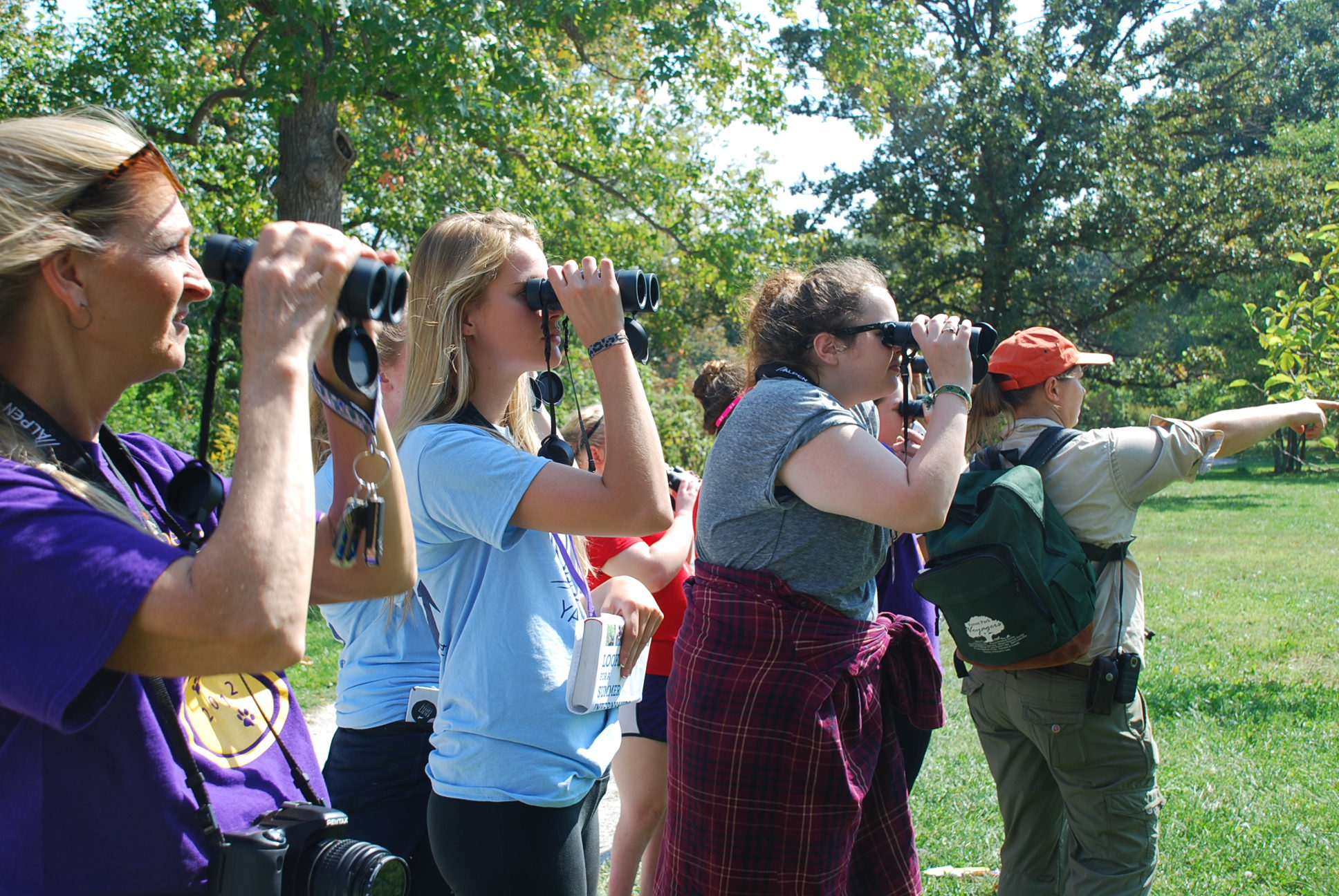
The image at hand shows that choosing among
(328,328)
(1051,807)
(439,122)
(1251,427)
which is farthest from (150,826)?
(439,122)

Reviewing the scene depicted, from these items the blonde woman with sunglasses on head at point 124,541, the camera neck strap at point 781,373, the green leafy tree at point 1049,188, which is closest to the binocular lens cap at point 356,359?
the blonde woman with sunglasses on head at point 124,541

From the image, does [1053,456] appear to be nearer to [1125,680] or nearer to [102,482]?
[1125,680]

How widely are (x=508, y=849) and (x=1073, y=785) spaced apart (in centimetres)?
198

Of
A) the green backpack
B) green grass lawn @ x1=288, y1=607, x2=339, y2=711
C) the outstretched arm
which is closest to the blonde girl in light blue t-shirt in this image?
the green backpack

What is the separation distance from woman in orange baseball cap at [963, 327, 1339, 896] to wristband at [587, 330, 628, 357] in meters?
1.79

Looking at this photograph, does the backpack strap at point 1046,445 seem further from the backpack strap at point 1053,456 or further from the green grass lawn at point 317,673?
the green grass lawn at point 317,673

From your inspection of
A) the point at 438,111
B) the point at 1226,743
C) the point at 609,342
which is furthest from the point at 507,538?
the point at 438,111

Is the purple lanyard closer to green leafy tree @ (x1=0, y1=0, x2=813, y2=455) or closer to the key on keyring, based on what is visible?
the key on keyring

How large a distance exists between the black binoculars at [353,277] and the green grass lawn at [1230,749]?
11.6 feet

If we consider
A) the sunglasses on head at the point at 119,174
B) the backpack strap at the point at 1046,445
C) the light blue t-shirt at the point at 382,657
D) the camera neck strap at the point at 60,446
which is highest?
the sunglasses on head at the point at 119,174

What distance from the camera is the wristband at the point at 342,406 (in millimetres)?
1562

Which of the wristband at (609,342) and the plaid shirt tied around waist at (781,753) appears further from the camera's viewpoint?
the plaid shirt tied around waist at (781,753)

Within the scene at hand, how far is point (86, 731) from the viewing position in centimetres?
129

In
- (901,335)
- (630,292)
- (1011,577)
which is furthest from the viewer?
(1011,577)
